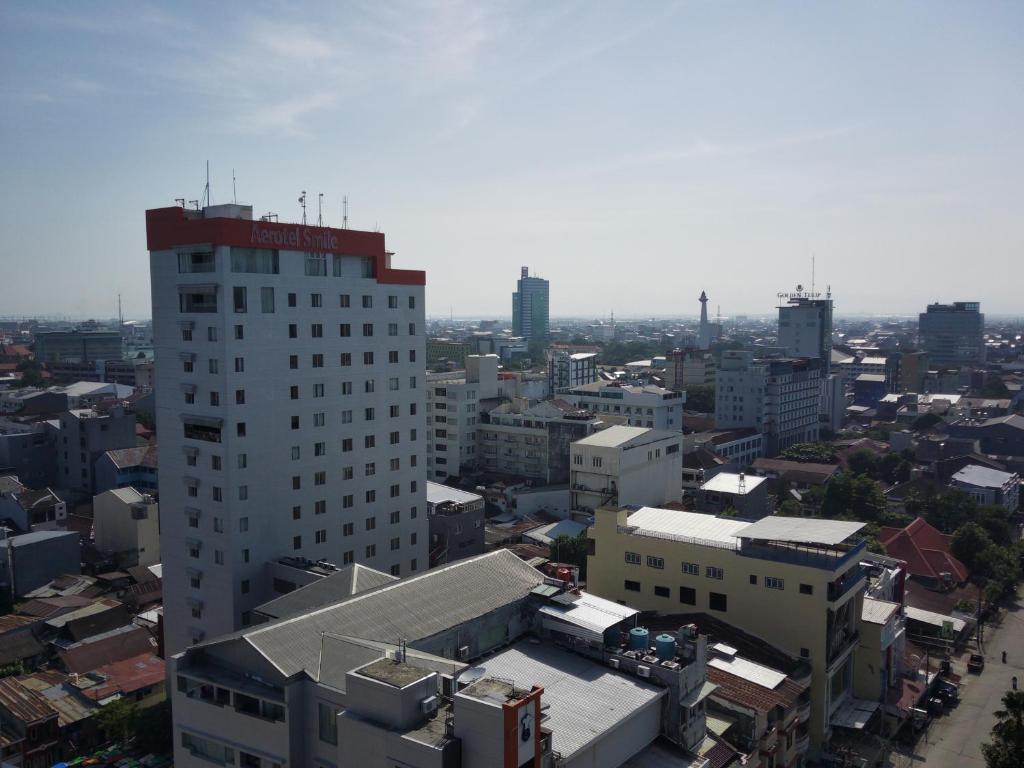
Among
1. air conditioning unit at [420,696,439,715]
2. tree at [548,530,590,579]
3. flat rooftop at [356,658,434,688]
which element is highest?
flat rooftop at [356,658,434,688]

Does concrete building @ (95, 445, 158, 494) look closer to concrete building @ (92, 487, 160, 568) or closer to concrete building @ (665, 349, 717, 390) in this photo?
concrete building @ (92, 487, 160, 568)

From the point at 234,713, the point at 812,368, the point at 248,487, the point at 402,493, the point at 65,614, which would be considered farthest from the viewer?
the point at 812,368

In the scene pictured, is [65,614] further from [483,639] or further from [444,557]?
[483,639]

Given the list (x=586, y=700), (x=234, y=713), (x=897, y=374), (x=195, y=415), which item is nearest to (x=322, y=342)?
(x=195, y=415)

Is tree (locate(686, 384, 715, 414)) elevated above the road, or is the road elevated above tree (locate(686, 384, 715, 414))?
tree (locate(686, 384, 715, 414))

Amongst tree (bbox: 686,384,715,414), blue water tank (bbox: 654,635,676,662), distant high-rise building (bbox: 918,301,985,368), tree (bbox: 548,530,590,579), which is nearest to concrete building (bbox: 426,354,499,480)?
tree (bbox: 548,530,590,579)

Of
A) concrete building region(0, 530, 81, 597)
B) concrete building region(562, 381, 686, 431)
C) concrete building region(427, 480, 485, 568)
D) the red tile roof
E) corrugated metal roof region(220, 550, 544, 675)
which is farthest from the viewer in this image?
concrete building region(562, 381, 686, 431)
